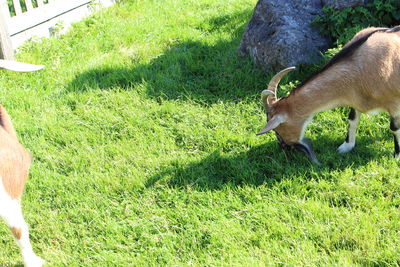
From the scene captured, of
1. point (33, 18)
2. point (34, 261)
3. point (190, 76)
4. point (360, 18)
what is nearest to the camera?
point (34, 261)

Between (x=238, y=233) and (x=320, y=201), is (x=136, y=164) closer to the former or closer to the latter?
(x=238, y=233)

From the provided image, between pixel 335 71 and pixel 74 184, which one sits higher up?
pixel 335 71

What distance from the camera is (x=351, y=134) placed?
4262 millimetres

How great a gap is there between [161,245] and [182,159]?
1101mm

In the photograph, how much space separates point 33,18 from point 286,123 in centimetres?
468

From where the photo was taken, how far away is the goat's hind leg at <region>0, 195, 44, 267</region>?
9.75ft

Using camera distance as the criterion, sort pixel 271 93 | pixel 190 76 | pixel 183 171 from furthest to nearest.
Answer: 1. pixel 190 76
2. pixel 183 171
3. pixel 271 93

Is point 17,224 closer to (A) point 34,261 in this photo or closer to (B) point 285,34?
(A) point 34,261

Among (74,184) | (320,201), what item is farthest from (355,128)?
Answer: (74,184)

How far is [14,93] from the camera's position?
18.2ft

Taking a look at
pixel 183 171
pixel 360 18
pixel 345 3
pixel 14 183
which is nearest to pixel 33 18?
pixel 183 171

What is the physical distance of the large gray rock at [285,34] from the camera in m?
5.31

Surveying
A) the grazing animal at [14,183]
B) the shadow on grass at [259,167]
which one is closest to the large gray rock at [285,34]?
the shadow on grass at [259,167]

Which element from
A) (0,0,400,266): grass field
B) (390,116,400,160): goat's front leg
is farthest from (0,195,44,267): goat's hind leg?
(390,116,400,160): goat's front leg
